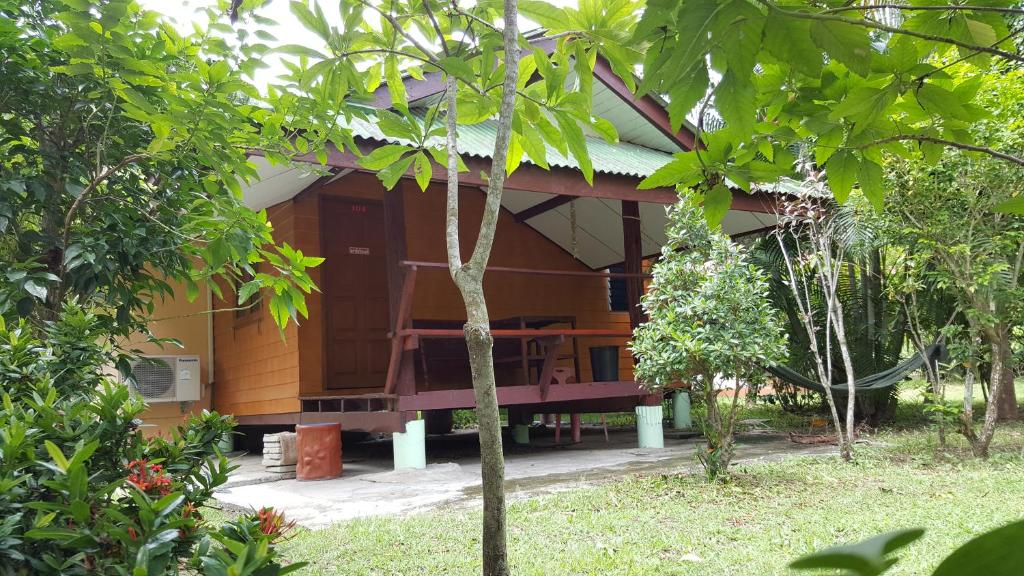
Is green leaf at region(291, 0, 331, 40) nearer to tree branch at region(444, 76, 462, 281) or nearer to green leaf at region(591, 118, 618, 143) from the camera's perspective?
tree branch at region(444, 76, 462, 281)

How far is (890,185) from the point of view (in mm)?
5938

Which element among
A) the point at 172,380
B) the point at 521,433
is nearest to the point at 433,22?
the point at 521,433

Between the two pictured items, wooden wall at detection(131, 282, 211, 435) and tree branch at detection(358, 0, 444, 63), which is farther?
wooden wall at detection(131, 282, 211, 435)

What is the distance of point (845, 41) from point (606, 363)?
7.75 meters

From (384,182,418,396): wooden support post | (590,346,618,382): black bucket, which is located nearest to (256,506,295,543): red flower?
(384,182,418,396): wooden support post

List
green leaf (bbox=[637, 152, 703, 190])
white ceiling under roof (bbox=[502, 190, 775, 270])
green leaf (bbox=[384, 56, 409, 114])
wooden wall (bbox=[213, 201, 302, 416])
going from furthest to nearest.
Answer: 1. white ceiling under roof (bbox=[502, 190, 775, 270])
2. wooden wall (bbox=[213, 201, 302, 416])
3. green leaf (bbox=[384, 56, 409, 114])
4. green leaf (bbox=[637, 152, 703, 190])

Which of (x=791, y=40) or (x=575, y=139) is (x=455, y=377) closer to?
(x=575, y=139)

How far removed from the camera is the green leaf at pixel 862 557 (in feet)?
0.73

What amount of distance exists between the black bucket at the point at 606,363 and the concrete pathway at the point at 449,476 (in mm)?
773

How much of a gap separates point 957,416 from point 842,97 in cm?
558

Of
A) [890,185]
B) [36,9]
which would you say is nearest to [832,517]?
[890,185]

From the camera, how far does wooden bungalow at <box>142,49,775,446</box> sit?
22.6 feet

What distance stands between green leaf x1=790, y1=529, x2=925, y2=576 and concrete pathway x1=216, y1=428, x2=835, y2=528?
4.47 metres

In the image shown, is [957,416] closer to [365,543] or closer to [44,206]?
[365,543]
